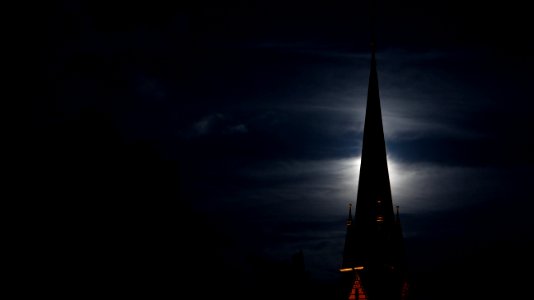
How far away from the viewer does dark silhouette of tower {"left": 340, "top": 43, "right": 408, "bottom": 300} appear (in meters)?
36.3

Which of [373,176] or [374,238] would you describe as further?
[373,176]

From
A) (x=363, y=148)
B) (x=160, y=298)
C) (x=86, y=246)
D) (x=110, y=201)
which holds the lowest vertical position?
(x=160, y=298)

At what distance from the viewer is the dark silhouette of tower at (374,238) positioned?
119 feet

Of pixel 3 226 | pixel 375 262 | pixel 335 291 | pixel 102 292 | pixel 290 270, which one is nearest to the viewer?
pixel 3 226

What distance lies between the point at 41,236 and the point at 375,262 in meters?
23.9

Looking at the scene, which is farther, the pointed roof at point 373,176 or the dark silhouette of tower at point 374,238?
the pointed roof at point 373,176

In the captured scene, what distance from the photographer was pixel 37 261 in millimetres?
14812

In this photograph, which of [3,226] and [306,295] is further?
[306,295]

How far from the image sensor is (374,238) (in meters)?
36.2

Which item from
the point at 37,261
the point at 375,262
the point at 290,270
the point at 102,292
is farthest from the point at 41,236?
the point at 375,262

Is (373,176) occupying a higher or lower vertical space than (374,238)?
higher

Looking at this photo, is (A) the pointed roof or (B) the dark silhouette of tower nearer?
(B) the dark silhouette of tower

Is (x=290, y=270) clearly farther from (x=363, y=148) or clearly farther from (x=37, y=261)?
(x=37, y=261)

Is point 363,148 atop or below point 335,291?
atop
